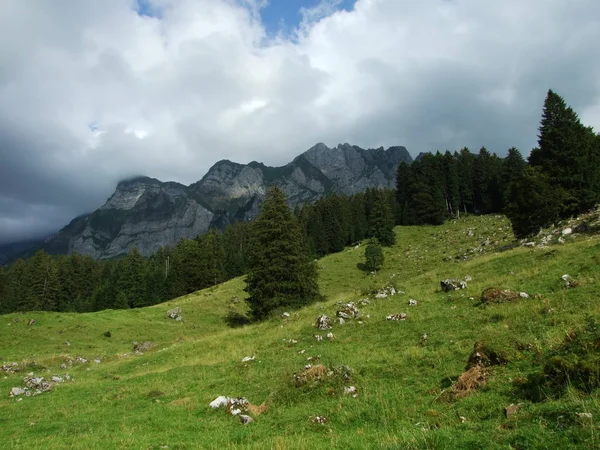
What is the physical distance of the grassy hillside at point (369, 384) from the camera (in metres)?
7.02

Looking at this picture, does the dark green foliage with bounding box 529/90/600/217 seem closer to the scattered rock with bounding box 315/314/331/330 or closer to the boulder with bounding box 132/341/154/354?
the scattered rock with bounding box 315/314/331/330

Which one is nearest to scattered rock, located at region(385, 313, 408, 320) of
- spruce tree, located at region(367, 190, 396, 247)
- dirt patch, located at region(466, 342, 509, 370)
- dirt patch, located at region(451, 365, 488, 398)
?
dirt patch, located at region(466, 342, 509, 370)

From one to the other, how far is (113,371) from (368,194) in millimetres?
104614

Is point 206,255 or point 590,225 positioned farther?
point 206,255

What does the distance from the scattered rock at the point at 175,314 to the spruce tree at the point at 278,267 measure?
17.5 metres

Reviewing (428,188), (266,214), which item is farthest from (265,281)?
(428,188)

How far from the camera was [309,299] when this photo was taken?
3994cm

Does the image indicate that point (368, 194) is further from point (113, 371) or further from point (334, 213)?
point (113, 371)

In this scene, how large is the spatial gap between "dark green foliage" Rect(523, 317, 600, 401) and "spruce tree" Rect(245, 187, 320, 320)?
31.0m

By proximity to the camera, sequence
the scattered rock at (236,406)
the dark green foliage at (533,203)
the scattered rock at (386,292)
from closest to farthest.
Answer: the scattered rock at (236,406) → the scattered rock at (386,292) → the dark green foliage at (533,203)

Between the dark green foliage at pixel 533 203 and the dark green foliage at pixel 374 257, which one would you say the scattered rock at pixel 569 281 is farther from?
the dark green foliage at pixel 374 257

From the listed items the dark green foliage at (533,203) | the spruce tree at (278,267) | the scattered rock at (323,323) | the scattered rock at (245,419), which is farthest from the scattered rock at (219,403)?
the dark green foliage at (533,203)

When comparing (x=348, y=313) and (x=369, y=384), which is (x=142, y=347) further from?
(x=369, y=384)

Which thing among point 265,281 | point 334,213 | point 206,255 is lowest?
point 265,281
